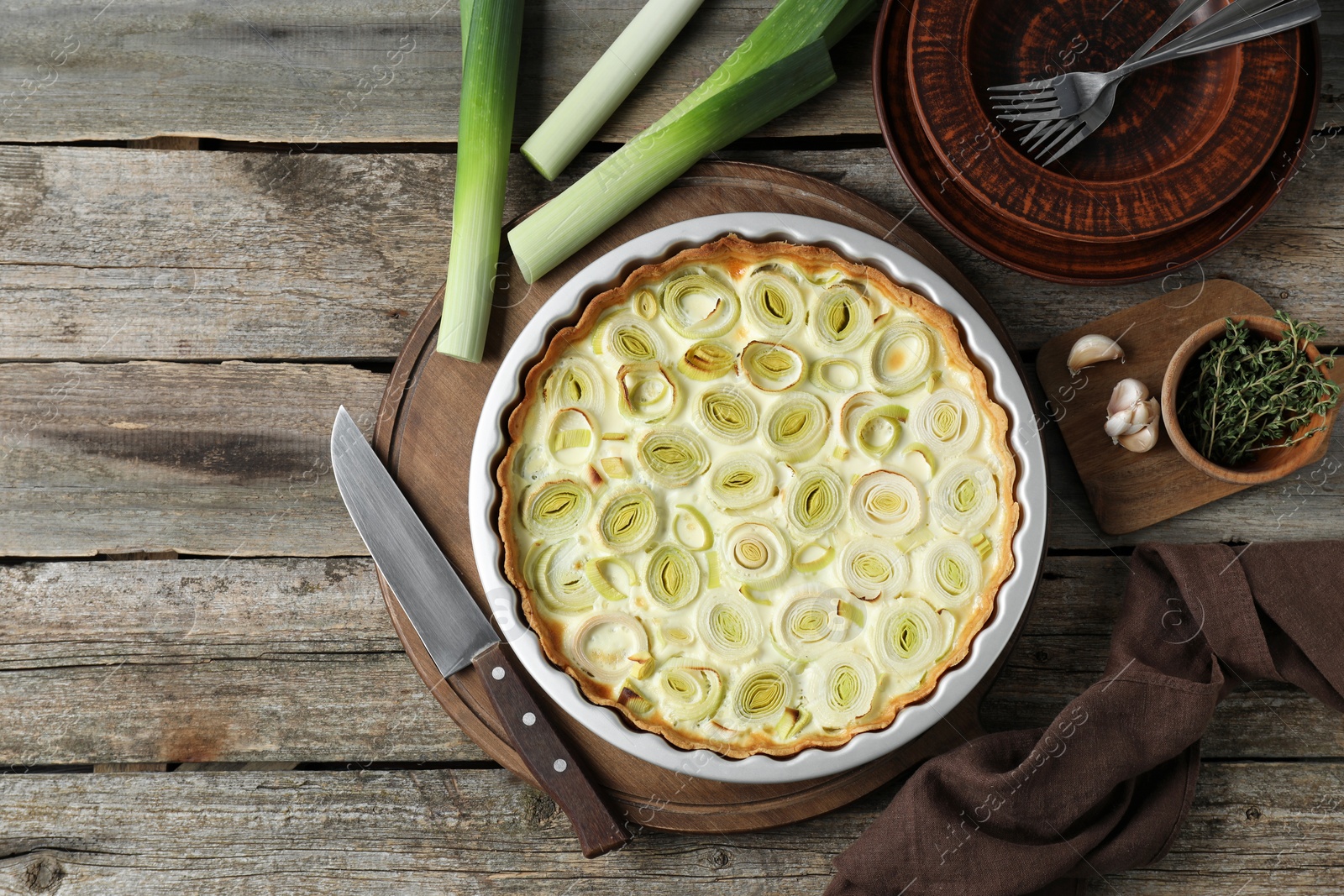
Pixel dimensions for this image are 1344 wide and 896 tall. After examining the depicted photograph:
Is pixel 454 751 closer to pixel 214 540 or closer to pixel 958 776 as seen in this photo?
pixel 214 540

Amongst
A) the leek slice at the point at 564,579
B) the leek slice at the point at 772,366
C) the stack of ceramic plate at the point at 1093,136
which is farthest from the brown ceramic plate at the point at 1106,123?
the leek slice at the point at 564,579

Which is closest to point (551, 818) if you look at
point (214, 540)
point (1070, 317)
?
point (214, 540)

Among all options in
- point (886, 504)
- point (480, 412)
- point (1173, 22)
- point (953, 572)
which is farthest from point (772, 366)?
point (1173, 22)

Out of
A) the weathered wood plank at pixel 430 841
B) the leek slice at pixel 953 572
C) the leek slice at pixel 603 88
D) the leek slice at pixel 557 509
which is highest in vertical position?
the leek slice at pixel 603 88

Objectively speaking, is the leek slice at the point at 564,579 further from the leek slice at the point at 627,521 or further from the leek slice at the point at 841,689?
the leek slice at the point at 841,689

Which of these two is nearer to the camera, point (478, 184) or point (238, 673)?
point (478, 184)

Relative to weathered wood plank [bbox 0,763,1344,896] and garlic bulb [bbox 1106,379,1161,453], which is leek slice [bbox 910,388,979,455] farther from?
weathered wood plank [bbox 0,763,1344,896]

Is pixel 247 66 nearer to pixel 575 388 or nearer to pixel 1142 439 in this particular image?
pixel 575 388
